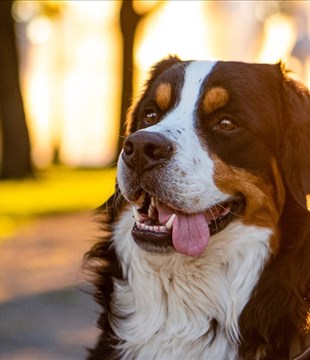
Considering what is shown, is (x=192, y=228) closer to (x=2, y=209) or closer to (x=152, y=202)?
(x=152, y=202)

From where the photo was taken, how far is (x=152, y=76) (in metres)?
5.83

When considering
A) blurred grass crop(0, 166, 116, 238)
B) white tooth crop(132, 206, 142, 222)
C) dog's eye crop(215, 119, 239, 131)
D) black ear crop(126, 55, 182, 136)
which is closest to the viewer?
white tooth crop(132, 206, 142, 222)

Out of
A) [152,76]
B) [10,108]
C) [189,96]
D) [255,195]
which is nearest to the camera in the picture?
[255,195]

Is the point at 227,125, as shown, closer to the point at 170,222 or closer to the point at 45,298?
the point at 170,222

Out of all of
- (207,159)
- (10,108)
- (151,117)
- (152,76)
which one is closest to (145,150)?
(207,159)

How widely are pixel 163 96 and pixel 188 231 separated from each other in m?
0.80

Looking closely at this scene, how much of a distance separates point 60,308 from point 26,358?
1.84 m

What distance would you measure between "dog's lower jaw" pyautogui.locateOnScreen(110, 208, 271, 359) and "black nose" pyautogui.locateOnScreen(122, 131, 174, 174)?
485 millimetres

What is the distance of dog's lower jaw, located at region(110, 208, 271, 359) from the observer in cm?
502

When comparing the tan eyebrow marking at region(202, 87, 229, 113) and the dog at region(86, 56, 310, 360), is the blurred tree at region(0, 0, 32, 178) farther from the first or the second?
the tan eyebrow marking at region(202, 87, 229, 113)

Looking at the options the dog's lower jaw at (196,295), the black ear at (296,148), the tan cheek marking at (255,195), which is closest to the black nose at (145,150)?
the tan cheek marking at (255,195)

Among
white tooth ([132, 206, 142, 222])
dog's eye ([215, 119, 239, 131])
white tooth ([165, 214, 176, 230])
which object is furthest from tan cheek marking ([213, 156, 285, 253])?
white tooth ([132, 206, 142, 222])

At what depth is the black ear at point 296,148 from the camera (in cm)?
505

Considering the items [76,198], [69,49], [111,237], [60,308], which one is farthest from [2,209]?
[69,49]
